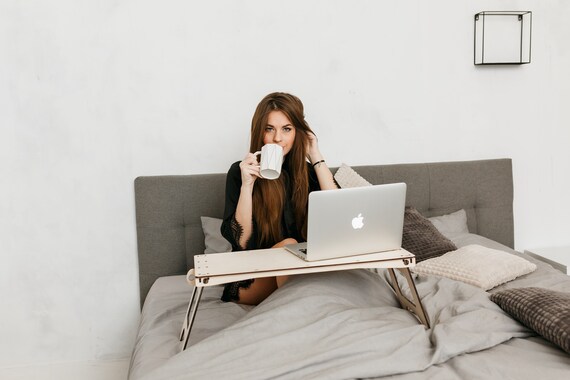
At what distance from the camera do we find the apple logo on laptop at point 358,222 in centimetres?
159

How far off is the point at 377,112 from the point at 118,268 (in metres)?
1.47

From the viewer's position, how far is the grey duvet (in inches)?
54.2

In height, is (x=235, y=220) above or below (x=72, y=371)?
above

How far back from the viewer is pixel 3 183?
7.97 feet

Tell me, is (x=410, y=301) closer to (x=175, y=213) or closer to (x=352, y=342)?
(x=352, y=342)

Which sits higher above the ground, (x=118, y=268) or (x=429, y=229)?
(x=429, y=229)

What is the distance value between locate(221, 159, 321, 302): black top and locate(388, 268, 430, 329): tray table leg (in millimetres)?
469

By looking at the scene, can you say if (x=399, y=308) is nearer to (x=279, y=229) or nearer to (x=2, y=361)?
(x=279, y=229)

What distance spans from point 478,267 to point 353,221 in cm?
69

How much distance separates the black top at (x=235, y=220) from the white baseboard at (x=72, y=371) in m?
0.85

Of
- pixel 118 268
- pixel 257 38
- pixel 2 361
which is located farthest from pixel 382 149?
pixel 2 361

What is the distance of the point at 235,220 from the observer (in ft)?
6.60

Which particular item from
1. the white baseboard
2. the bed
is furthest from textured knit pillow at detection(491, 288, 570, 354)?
the white baseboard

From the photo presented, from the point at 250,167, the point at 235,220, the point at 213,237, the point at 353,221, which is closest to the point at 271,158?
the point at 250,167
